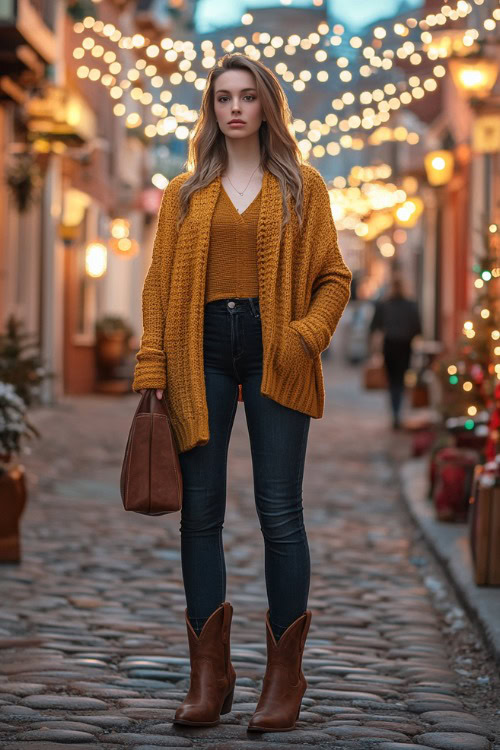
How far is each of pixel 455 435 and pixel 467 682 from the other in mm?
4633

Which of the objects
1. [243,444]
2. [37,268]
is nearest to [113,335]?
[37,268]

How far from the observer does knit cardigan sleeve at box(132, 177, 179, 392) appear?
166 inches

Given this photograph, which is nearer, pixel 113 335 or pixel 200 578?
pixel 200 578

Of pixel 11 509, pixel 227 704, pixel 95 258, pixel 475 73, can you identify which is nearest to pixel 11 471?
pixel 11 509

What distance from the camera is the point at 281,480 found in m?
4.23

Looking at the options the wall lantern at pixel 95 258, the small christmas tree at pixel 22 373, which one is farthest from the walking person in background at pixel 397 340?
the small christmas tree at pixel 22 373

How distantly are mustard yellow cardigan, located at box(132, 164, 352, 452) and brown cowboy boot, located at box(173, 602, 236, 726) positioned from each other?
53 cm

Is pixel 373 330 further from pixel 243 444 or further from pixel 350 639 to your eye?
pixel 350 639

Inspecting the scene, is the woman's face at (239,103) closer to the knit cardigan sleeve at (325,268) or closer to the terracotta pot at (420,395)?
the knit cardigan sleeve at (325,268)

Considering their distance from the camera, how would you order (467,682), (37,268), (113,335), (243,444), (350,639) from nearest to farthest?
(467,682) < (350,639) < (243,444) < (37,268) < (113,335)

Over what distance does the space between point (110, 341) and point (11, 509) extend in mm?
15775

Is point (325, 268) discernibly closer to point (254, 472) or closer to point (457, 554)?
point (254, 472)

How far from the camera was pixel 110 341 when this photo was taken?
2284 centimetres

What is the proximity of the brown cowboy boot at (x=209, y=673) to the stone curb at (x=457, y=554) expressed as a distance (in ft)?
4.59
